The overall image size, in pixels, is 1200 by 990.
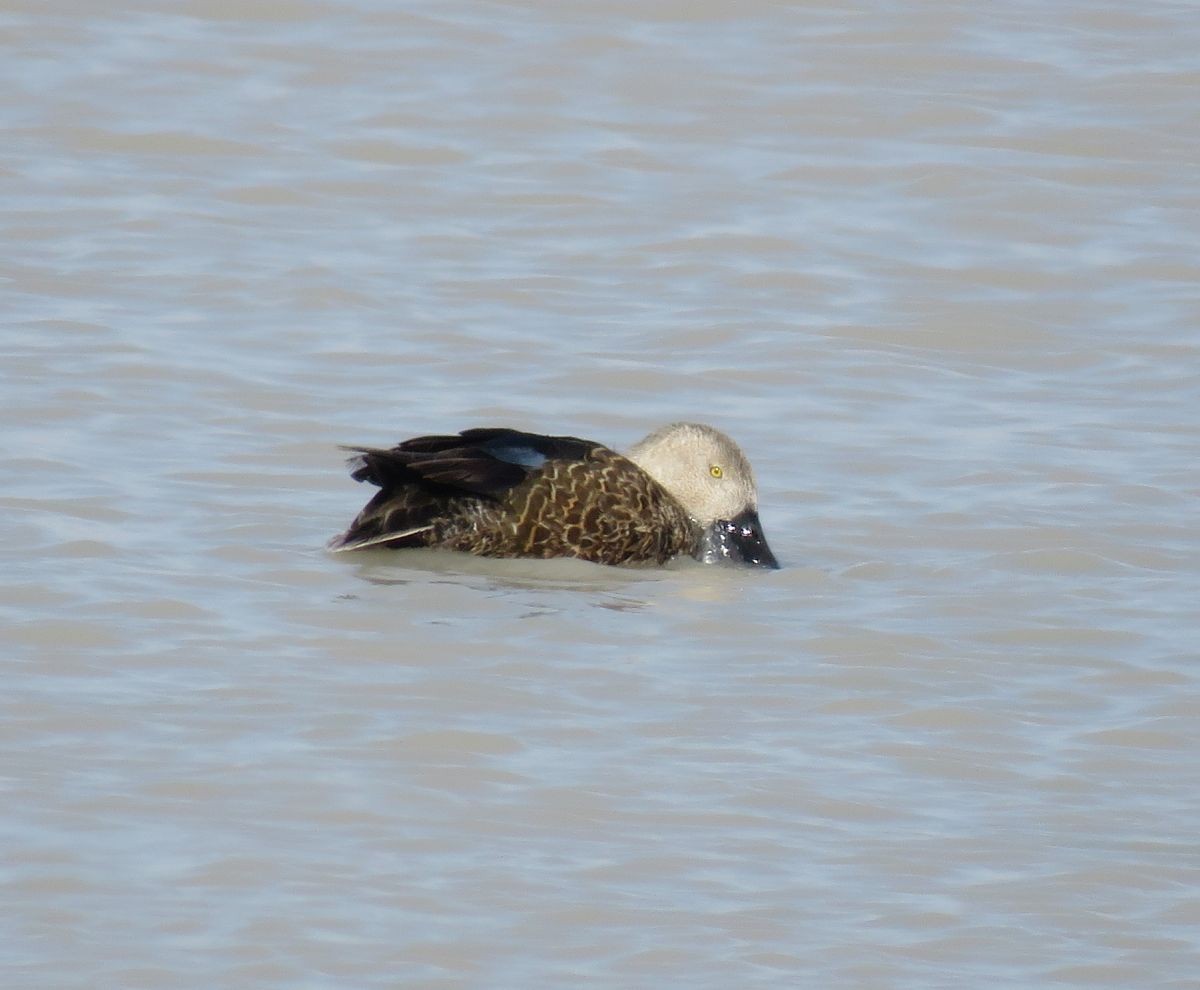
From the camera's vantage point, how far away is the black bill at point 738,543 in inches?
385

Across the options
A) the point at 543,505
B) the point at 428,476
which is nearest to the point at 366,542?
the point at 428,476

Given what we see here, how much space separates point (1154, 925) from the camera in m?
6.22

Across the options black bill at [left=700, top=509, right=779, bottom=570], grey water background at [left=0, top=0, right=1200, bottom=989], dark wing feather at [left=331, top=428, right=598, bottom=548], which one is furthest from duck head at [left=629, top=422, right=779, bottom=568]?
dark wing feather at [left=331, top=428, right=598, bottom=548]

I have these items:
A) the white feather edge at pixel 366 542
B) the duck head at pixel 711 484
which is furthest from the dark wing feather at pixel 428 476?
the duck head at pixel 711 484

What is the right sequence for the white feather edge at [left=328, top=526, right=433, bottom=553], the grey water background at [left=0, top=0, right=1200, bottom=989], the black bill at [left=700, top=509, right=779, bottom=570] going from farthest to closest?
1. the black bill at [left=700, top=509, right=779, bottom=570]
2. the white feather edge at [left=328, top=526, right=433, bottom=553]
3. the grey water background at [left=0, top=0, right=1200, bottom=989]

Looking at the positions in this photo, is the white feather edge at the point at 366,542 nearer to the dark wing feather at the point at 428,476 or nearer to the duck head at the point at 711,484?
the dark wing feather at the point at 428,476

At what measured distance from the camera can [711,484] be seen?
10.2 meters

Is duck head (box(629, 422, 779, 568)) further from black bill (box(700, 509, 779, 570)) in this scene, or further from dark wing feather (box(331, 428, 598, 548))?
dark wing feather (box(331, 428, 598, 548))

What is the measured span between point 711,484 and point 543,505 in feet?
2.68

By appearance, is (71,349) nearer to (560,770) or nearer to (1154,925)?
(560,770)

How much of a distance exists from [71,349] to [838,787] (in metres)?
5.67

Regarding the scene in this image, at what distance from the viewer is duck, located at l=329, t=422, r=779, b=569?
9.45m

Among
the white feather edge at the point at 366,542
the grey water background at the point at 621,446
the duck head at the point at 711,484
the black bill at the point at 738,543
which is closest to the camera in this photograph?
the grey water background at the point at 621,446

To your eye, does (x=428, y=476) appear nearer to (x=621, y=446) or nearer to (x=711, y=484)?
(x=711, y=484)
